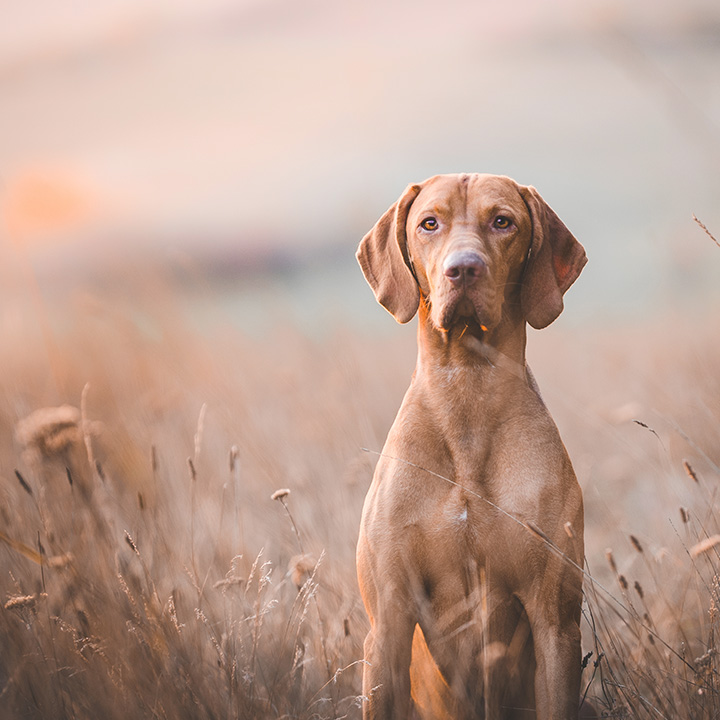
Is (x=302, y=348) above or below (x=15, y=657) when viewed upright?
above

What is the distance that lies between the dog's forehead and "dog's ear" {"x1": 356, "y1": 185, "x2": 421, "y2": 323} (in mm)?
105

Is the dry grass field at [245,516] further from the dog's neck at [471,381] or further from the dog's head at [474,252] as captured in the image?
the dog's head at [474,252]

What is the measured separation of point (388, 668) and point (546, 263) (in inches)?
60.0

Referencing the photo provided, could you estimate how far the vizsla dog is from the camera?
2771mm

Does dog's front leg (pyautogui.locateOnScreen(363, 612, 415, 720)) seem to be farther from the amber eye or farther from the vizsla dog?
the amber eye

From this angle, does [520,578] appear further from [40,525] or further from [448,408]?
[40,525]

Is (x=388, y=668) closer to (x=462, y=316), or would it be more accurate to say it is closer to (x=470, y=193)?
(x=462, y=316)

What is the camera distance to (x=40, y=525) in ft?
10.9

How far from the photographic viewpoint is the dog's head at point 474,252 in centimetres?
287

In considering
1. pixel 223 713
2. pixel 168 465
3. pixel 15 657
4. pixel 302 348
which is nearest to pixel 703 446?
pixel 302 348

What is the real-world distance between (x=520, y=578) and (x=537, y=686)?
0.37 meters

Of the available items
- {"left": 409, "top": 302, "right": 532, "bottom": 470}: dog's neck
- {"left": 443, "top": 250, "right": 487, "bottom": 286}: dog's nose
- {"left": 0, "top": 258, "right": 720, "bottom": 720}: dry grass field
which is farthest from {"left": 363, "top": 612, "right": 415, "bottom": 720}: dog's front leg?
{"left": 443, "top": 250, "right": 487, "bottom": 286}: dog's nose

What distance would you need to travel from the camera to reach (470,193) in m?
3.06

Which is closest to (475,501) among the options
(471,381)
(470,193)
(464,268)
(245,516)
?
(471,381)
